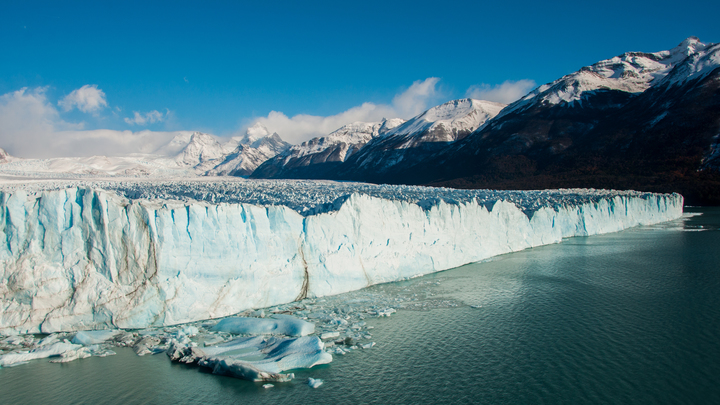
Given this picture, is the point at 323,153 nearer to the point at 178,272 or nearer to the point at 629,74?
the point at 629,74

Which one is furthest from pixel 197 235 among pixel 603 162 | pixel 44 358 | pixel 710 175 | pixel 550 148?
pixel 550 148

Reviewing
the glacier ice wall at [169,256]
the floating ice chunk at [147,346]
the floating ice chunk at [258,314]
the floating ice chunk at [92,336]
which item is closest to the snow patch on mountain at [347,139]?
the glacier ice wall at [169,256]

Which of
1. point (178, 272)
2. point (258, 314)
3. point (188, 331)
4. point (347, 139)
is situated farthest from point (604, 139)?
point (347, 139)

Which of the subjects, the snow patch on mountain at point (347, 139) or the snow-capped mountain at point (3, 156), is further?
the snow patch on mountain at point (347, 139)

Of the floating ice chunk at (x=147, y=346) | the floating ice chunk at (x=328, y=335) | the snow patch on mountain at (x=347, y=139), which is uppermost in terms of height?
the snow patch on mountain at (x=347, y=139)

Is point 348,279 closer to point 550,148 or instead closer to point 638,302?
point 638,302

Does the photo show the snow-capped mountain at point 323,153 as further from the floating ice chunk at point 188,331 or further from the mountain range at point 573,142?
the floating ice chunk at point 188,331

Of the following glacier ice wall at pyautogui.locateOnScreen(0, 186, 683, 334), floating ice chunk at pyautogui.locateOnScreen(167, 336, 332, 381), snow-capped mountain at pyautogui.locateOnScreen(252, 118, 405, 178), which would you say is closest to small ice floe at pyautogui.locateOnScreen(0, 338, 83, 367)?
glacier ice wall at pyautogui.locateOnScreen(0, 186, 683, 334)

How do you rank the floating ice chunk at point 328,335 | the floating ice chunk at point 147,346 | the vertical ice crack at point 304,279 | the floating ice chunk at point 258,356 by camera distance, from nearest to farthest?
the floating ice chunk at point 258,356 < the floating ice chunk at point 147,346 < the floating ice chunk at point 328,335 < the vertical ice crack at point 304,279
